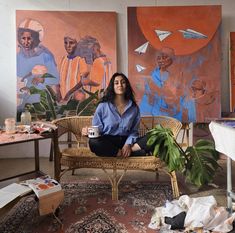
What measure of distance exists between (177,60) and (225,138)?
1790mm

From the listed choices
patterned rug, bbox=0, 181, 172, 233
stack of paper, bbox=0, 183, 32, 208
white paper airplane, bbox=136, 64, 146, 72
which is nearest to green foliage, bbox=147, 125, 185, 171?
patterned rug, bbox=0, 181, 172, 233

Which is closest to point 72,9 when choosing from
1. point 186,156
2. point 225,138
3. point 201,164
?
point 186,156

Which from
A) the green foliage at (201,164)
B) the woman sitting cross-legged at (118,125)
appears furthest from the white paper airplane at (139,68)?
the green foliage at (201,164)

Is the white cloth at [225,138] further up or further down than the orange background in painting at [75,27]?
further down

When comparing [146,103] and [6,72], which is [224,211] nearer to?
[146,103]

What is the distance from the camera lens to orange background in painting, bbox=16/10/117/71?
338 centimetres

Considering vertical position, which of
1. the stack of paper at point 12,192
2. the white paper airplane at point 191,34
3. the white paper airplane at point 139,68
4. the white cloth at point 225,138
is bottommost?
the stack of paper at point 12,192

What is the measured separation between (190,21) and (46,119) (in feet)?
7.37

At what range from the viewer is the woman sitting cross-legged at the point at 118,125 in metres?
2.33

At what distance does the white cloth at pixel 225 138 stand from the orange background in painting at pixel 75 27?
1.94 meters

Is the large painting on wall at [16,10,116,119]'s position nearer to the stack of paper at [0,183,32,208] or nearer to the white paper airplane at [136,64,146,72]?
the white paper airplane at [136,64,146,72]

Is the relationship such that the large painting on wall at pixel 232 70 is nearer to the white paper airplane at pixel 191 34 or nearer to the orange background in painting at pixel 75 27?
the white paper airplane at pixel 191 34

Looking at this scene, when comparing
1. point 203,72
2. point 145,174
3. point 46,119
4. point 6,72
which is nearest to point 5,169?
point 46,119

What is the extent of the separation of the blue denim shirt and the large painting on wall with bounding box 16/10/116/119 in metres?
0.96
